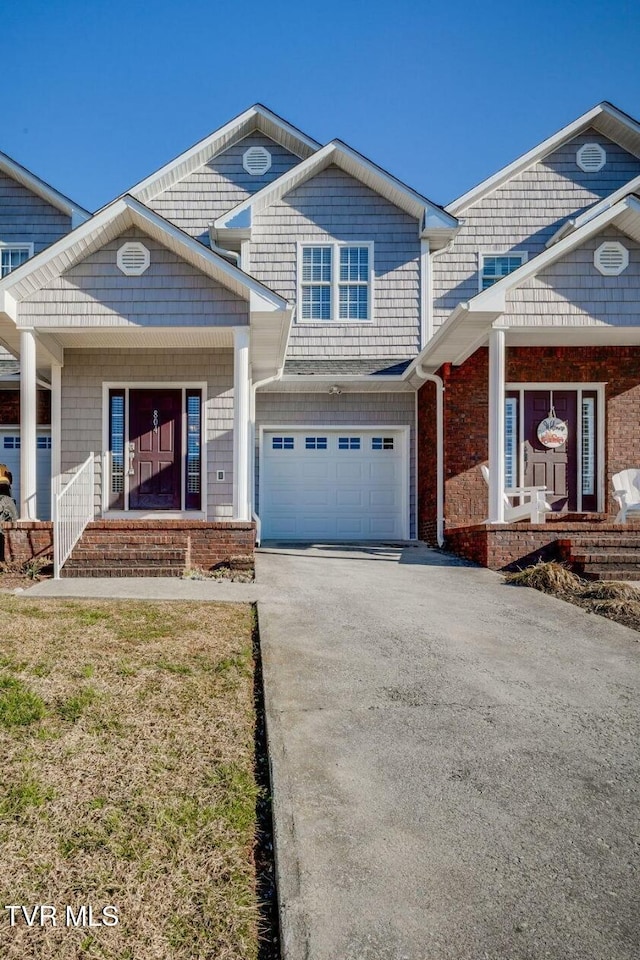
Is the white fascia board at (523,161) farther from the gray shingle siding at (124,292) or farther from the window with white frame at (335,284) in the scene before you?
the gray shingle siding at (124,292)

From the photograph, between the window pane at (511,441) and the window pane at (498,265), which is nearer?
the window pane at (511,441)

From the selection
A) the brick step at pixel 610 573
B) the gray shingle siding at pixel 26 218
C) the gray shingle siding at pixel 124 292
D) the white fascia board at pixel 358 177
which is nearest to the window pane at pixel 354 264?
the white fascia board at pixel 358 177

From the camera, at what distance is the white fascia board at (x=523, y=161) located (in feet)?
Answer: 41.1

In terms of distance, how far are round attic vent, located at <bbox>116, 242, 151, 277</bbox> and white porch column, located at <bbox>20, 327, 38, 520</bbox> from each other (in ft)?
5.31

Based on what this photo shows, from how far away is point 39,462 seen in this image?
11766mm

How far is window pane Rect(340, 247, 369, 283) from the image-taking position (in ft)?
40.3

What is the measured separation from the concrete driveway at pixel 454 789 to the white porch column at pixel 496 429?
334 centimetres

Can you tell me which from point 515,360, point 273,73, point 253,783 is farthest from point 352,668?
point 273,73

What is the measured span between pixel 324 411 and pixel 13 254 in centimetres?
758

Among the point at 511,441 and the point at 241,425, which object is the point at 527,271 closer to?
the point at 511,441

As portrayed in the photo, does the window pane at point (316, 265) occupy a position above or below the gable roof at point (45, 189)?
below

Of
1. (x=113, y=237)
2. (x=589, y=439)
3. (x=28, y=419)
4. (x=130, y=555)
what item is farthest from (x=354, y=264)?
(x=130, y=555)

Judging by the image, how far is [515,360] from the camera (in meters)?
10.8

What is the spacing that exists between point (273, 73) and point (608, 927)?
Answer: 47.5 feet
